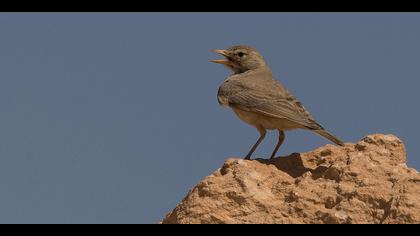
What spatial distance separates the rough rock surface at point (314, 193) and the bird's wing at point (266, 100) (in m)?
2.06

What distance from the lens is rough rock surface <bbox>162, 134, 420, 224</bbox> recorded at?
27.3 ft

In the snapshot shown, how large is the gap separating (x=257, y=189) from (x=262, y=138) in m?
3.24

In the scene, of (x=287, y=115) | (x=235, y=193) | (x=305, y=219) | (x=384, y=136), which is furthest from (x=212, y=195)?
(x=287, y=115)

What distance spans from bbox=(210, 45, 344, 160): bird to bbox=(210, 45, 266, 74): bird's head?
117mm

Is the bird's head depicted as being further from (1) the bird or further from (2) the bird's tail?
(2) the bird's tail

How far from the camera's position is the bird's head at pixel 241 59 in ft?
46.4

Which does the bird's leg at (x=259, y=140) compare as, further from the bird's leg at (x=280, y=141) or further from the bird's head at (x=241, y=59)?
the bird's head at (x=241, y=59)

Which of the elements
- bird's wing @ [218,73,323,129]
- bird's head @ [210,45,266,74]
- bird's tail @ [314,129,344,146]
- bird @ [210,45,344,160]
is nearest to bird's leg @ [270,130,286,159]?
bird @ [210,45,344,160]

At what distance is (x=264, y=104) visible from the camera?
12141 mm

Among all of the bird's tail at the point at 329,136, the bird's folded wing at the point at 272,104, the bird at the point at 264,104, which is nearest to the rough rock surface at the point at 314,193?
the bird's tail at the point at 329,136

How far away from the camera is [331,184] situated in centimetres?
898
